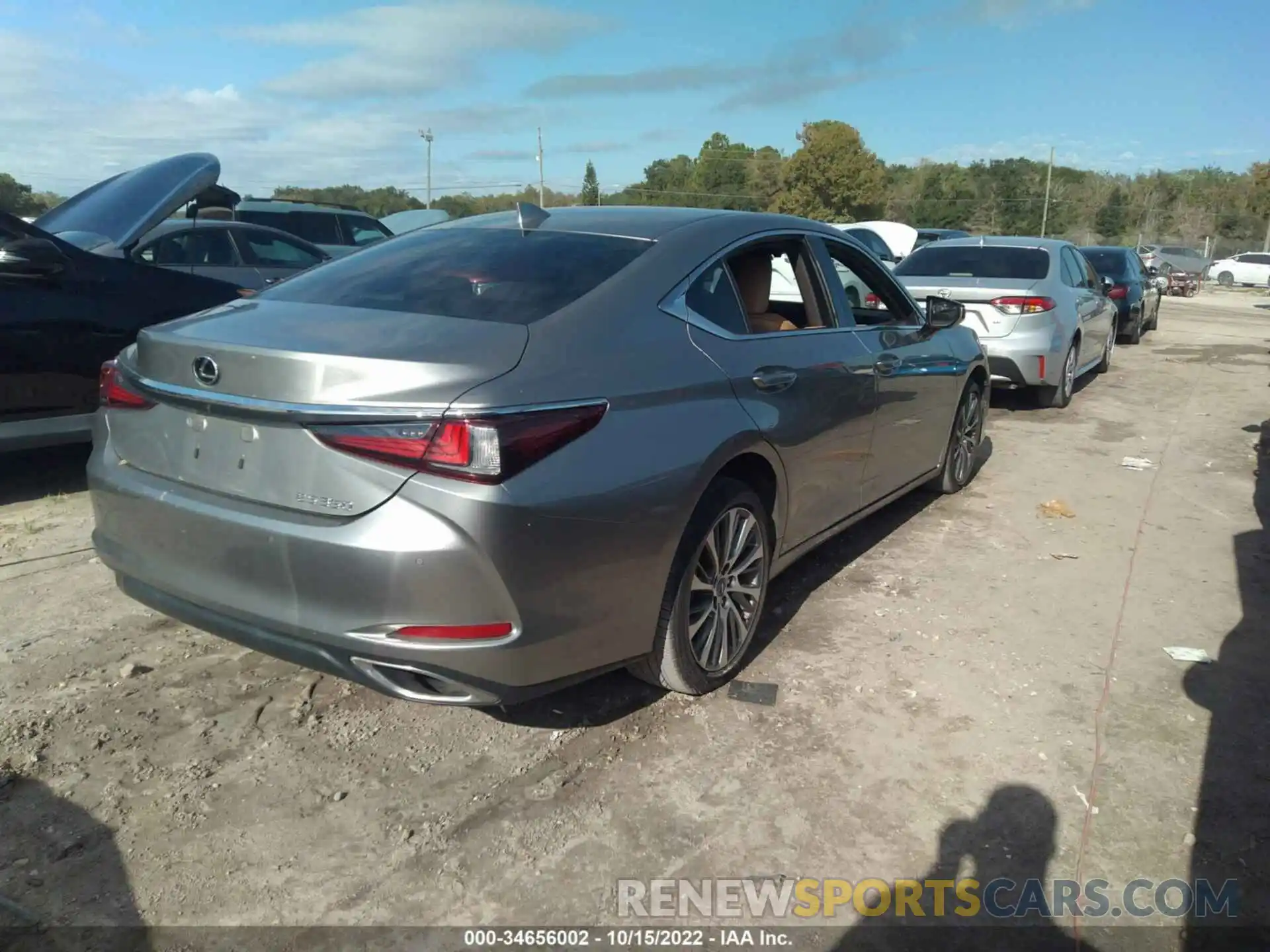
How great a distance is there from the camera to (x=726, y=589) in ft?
11.4

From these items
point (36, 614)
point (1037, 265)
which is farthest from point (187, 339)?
point (1037, 265)

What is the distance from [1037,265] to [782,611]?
6.12 meters

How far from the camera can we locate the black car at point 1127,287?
15.0m

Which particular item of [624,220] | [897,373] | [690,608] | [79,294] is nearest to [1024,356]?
[897,373]

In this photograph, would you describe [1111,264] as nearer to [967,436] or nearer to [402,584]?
[967,436]

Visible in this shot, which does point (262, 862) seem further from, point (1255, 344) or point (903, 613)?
point (1255, 344)

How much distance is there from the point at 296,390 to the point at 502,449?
0.57 metres

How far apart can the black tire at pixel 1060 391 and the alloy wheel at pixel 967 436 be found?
3.14m

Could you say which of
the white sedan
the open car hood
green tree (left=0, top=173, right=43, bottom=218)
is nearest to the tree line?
the white sedan

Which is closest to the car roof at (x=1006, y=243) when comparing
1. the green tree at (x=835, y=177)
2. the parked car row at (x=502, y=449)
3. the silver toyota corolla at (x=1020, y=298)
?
the silver toyota corolla at (x=1020, y=298)

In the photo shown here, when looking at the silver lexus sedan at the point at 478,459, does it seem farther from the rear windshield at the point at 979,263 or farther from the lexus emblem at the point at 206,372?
the rear windshield at the point at 979,263

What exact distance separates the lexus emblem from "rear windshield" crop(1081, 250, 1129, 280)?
15.5 meters

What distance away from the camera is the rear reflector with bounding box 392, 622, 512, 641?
8.28 feet

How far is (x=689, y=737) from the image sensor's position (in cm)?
324
